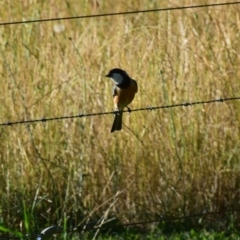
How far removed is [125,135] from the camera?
6.26 metres

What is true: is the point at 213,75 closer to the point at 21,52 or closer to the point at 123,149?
the point at 123,149

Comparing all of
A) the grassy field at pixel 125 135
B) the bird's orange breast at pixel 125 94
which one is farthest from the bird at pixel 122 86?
the grassy field at pixel 125 135

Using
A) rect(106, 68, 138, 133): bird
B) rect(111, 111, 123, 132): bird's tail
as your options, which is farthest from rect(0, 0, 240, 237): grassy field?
rect(106, 68, 138, 133): bird

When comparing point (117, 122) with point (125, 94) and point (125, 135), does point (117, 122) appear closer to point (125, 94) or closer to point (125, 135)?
point (125, 94)

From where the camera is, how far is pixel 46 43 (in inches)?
258

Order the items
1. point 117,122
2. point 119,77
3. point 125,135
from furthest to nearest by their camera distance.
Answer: point 125,135
point 117,122
point 119,77

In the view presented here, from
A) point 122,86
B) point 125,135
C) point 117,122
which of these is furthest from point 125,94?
point 125,135

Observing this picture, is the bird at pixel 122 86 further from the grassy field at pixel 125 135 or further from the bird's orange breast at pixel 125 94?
the grassy field at pixel 125 135

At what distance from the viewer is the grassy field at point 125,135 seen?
6094mm

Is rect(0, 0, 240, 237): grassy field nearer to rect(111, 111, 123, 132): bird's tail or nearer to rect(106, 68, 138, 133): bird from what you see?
rect(111, 111, 123, 132): bird's tail

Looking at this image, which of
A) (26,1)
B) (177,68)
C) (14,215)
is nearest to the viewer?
(14,215)

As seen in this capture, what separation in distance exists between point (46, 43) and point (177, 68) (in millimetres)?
908

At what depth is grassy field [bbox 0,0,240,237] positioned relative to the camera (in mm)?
6094

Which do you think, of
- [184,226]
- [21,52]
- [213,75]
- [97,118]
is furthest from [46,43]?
[184,226]
